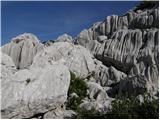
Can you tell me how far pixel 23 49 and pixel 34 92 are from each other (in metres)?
20.8

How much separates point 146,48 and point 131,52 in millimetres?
2472

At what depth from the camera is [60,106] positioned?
804 inches

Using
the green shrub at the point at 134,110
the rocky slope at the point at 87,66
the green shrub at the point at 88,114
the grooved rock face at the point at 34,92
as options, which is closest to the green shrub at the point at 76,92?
the rocky slope at the point at 87,66

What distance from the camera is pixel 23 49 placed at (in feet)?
129

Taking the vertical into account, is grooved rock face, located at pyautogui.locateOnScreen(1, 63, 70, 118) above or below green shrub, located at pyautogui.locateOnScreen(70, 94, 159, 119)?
above

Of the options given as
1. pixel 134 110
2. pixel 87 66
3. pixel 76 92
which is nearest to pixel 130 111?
pixel 134 110

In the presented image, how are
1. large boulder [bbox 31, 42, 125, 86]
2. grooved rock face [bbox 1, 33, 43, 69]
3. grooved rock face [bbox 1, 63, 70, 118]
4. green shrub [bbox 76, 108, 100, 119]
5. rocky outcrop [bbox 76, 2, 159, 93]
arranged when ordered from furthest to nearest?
grooved rock face [bbox 1, 33, 43, 69]
large boulder [bbox 31, 42, 125, 86]
rocky outcrop [bbox 76, 2, 159, 93]
green shrub [bbox 76, 108, 100, 119]
grooved rock face [bbox 1, 63, 70, 118]

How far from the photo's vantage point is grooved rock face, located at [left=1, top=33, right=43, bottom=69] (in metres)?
38.4

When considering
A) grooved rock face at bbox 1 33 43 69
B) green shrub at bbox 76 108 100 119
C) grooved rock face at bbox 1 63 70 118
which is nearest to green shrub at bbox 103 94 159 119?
green shrub at bbox 76 108 100 119

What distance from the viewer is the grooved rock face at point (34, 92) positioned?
1823 centimetres

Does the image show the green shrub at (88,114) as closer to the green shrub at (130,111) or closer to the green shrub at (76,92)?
the green shrub at (130,111)

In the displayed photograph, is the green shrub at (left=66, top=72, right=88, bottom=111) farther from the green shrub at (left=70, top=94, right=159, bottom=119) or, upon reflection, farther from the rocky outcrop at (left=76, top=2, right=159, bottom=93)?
the rocky outcrop at (left=76, top=2, right=159, bottom=93)

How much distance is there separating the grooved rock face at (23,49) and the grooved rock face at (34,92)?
17.5 m

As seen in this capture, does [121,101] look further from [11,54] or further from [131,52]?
[11,54]
